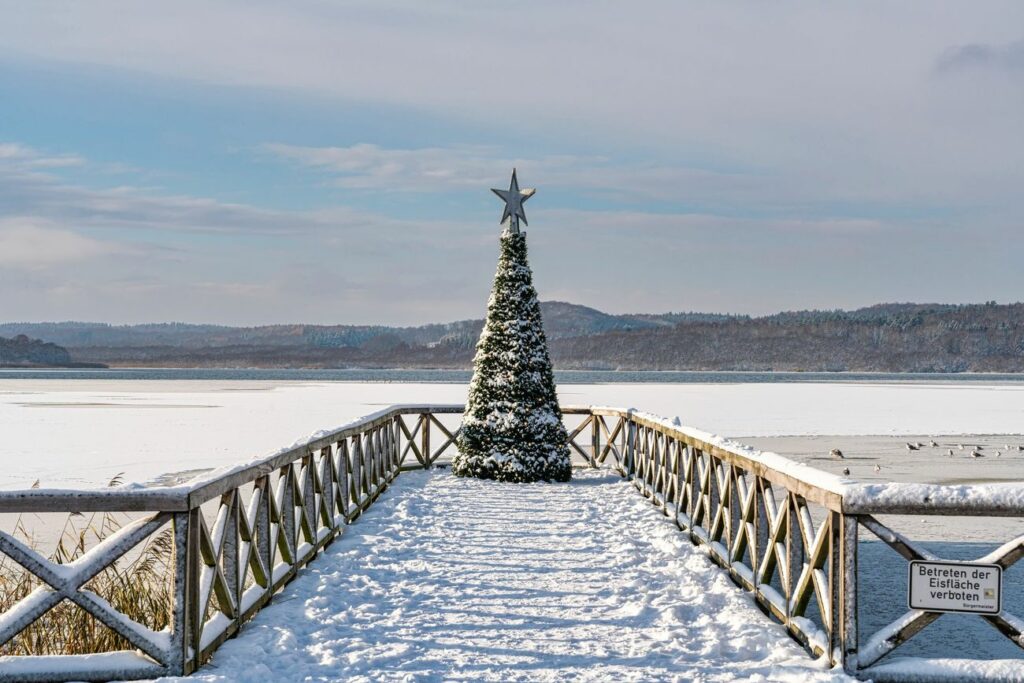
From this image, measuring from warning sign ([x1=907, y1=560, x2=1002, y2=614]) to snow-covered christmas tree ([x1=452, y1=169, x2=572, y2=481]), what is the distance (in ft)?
32.2

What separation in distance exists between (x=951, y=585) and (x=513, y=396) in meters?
10.1

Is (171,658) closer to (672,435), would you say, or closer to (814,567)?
(814,567)

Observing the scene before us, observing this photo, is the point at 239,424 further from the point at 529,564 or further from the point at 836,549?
the point at 836,549

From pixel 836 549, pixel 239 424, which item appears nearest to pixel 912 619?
pixel 836 549

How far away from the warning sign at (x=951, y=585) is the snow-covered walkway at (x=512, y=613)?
0.69 metres

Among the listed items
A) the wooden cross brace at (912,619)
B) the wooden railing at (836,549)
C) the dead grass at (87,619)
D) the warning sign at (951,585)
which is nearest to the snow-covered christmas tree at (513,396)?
the wooden railing at (836,549)

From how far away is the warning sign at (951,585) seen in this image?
5273 millimetres

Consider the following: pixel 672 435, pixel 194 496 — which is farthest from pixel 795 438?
pixel 194 496

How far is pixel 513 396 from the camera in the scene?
49.5 ft

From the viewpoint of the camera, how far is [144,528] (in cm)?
536

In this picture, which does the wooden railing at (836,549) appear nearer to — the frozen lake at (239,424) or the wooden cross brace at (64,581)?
the wooden cross brace at (64,581)

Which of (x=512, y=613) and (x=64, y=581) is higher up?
(x=64, y=581)

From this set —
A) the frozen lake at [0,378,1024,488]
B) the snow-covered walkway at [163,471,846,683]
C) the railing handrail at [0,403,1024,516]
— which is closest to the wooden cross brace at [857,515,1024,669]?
the railing handrail at [0,403,1024,516]

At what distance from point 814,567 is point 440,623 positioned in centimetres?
256
